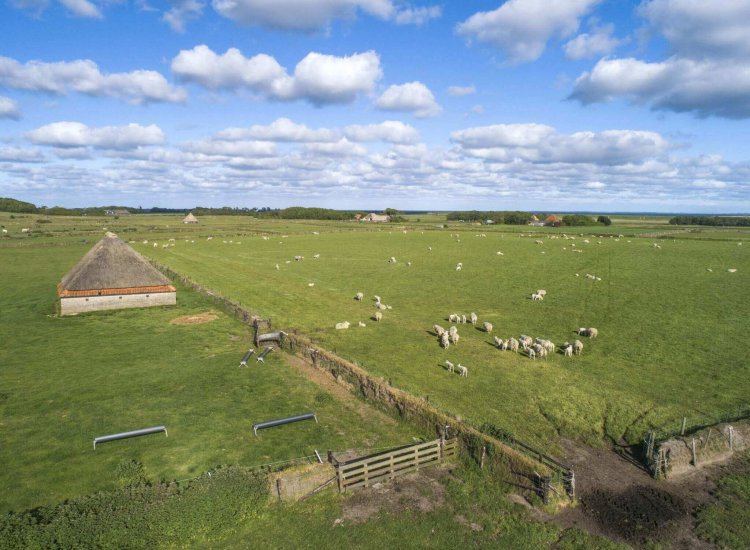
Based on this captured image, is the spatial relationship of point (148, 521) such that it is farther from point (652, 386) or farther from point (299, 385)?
point (652, 386)

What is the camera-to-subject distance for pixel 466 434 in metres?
16.9

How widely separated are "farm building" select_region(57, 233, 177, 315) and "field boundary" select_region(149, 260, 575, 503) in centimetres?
2147

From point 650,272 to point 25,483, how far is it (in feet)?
212

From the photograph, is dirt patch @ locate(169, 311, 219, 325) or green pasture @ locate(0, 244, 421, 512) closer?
green pasture @ locate(0, 244, 421, 512)

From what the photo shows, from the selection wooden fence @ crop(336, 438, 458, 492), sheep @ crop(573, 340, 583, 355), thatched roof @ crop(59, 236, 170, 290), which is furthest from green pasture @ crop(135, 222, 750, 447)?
thatched roof @ crop(59, 236, 170, 290)

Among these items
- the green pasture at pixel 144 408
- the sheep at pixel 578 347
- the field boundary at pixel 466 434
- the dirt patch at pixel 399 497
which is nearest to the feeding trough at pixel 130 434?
the green pasture at pixel 144 408

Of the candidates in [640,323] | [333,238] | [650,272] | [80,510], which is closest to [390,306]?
[640,323]

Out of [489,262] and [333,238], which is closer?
[489,262]

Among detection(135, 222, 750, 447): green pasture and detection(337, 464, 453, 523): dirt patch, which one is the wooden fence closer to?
detection(337, 464, 453, 523): dirt patch

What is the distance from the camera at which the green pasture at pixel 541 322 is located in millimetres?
20891

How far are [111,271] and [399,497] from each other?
35821mm

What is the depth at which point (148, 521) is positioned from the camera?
12586 millimetres

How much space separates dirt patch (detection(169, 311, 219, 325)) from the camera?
35.7 meters

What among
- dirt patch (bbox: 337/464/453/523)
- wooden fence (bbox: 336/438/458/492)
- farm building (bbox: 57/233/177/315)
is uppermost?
farm building (bbox: 57/233/177/315)
